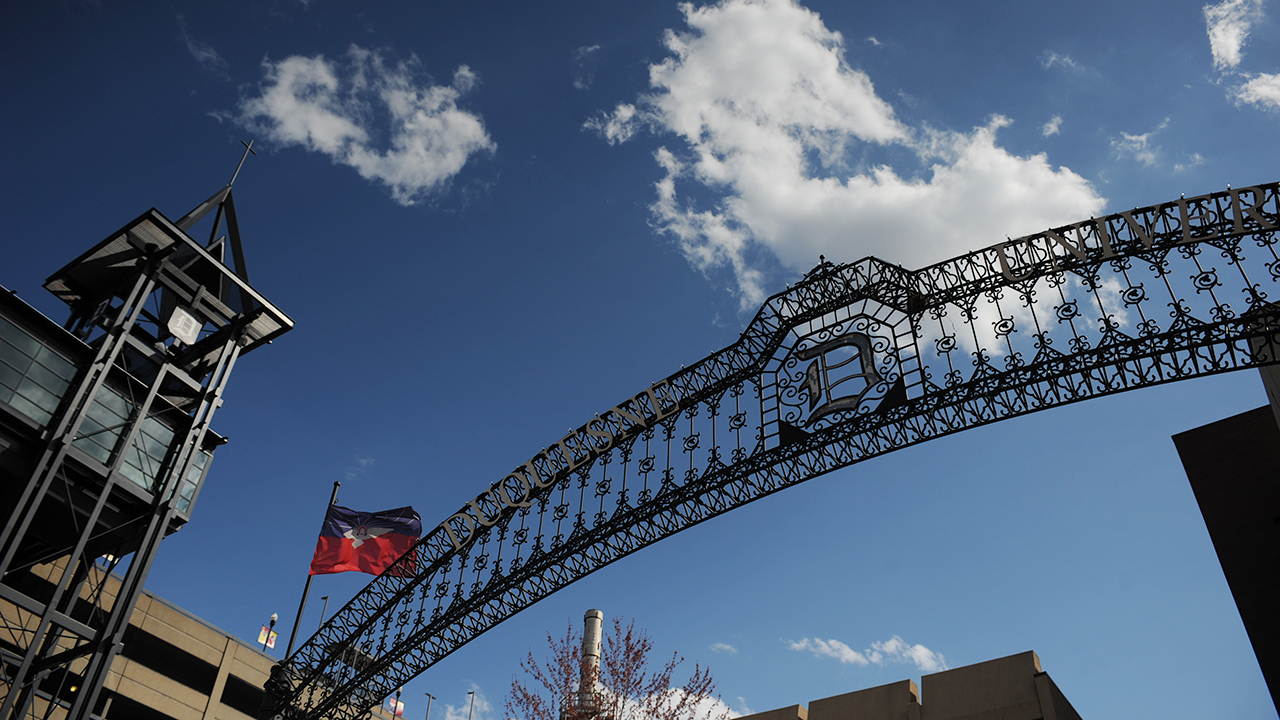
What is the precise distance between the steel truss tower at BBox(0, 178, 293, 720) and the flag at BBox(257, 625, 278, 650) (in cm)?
922

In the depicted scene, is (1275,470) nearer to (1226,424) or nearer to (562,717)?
(1226,424)

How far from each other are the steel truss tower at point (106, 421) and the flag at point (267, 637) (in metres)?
9.22

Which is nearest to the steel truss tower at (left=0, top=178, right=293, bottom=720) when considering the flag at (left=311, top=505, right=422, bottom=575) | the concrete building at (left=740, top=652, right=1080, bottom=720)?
the flag at (left=311, top=505, right=422, bottom=575)

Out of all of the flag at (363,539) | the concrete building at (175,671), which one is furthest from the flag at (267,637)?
the flag at (363,539)

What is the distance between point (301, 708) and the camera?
1923 centimetres

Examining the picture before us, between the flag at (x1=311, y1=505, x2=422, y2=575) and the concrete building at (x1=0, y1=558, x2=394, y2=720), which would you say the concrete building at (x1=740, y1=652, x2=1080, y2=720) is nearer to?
the flag at (x1=311, y1=505, x2=422, y2=575)

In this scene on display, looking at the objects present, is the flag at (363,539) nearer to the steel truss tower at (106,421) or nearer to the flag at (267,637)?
the steel truss tower at (106,421)

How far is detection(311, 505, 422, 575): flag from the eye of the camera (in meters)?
20.8

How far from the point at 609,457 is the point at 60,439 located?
11.5 m

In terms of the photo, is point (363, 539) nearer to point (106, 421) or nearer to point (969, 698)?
point (106, 421)

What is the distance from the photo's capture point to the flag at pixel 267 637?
1261 inches

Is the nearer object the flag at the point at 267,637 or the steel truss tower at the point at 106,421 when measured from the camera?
the steel truss tower at the point at 106,421

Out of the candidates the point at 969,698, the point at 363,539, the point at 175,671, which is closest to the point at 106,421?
the point at 363,539

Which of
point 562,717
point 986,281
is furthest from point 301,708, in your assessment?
point 986,281
